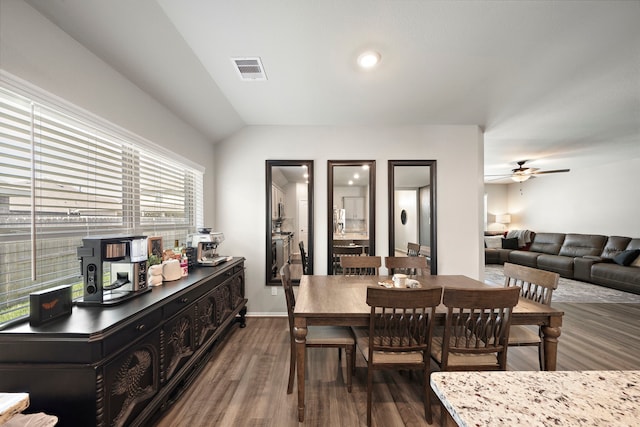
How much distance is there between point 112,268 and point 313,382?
1855 millimetres

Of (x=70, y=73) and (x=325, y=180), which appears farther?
(x=325, y=180)

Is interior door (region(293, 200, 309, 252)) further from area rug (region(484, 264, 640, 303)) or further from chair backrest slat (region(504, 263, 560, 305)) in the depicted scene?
area rug (region(484, 264, 640, 303))

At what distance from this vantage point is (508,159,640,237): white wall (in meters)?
5.54

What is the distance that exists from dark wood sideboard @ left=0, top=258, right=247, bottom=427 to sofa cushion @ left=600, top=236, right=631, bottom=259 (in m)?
8.17

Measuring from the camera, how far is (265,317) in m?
3.59

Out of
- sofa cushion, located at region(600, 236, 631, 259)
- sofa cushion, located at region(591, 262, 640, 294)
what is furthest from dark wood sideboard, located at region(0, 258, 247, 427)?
sofa cushion, located at region(600, 236, 631, 259)

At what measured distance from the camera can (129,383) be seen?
55.7 inches

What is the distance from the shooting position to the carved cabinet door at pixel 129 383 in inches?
48.9

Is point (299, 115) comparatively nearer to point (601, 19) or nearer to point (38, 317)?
point (601, 19)

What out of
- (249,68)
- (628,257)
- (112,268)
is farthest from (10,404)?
(628,257)

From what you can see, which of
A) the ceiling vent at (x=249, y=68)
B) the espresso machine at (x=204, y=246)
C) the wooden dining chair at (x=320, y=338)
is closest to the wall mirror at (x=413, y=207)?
the wooden dining chair at (x=320, y=338)

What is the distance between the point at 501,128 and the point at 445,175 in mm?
1135

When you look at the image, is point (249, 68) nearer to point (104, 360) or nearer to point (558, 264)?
point (104, 360)

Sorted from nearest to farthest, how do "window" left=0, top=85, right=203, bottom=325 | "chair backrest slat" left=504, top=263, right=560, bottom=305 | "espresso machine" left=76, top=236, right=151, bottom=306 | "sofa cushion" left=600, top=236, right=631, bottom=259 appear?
"window" left=0, top=85, right=203, bottom=325 < "espresso machine" left=76, top=236, right=151, bottom=306 < "chair backrest slat" left=504, top=263, right=560, bottom=305 < "sofa cushion" left=600, top=236, right=631, bottom=259
